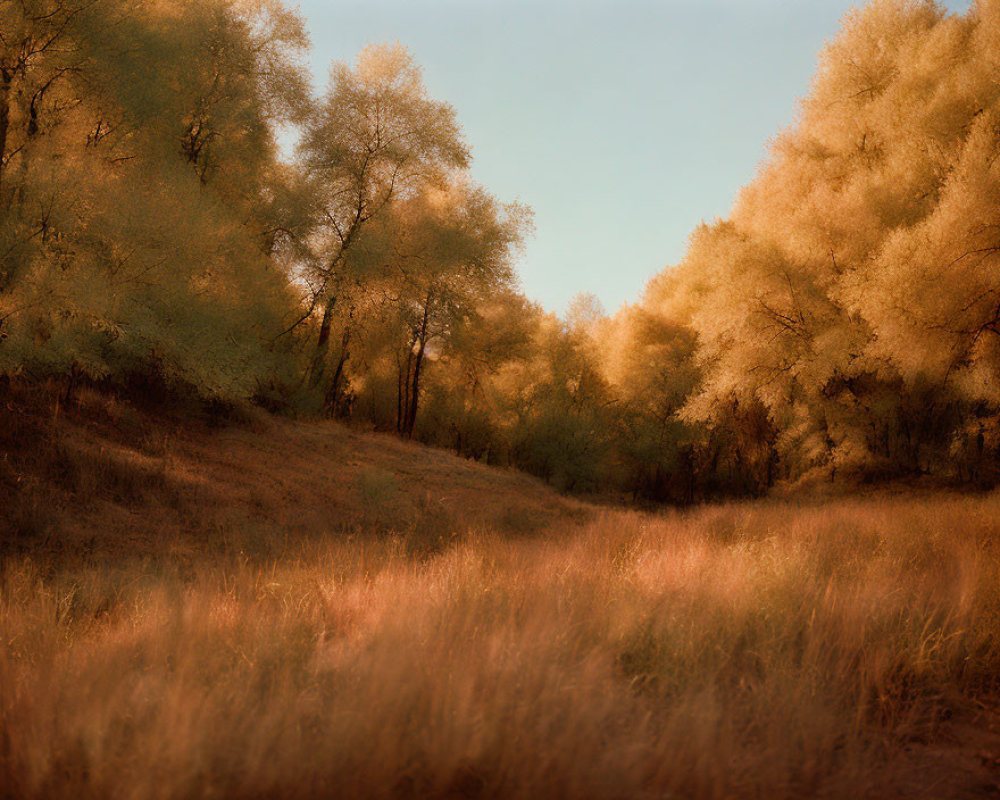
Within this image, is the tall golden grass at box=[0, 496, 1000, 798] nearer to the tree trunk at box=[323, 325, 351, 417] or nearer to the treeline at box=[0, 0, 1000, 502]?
the treeline at box=[0, 0, 1000, 502]

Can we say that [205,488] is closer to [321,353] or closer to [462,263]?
[321,353]

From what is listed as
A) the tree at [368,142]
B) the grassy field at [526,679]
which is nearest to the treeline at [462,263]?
the tree at [368,142]

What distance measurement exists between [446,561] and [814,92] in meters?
19.9

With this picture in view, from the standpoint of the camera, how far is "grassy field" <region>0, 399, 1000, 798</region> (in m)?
2.18

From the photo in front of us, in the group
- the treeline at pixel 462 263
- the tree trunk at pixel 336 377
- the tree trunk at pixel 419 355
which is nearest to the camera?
the treeline at pixel 462 263

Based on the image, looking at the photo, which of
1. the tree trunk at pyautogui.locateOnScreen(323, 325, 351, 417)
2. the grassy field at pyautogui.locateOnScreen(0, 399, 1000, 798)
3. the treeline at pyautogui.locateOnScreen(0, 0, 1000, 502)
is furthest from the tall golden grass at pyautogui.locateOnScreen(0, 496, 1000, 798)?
the tree trunk at pyautogui.locateOnScreen(323, 325, 351, 417)

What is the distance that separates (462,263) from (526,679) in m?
20.1

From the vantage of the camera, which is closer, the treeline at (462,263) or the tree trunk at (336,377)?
the treeline at (462,263)

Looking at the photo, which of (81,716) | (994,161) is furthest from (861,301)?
(81,716)

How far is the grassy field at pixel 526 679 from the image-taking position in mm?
2184

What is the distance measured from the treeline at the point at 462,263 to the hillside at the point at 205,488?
1155 mm

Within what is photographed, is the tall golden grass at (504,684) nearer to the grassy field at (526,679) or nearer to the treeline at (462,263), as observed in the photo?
the grassy field at (526,679)

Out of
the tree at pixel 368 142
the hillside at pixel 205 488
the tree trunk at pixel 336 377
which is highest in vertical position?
the tree at pixel 368 142

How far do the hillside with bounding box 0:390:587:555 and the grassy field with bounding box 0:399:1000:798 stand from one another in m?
2.04
